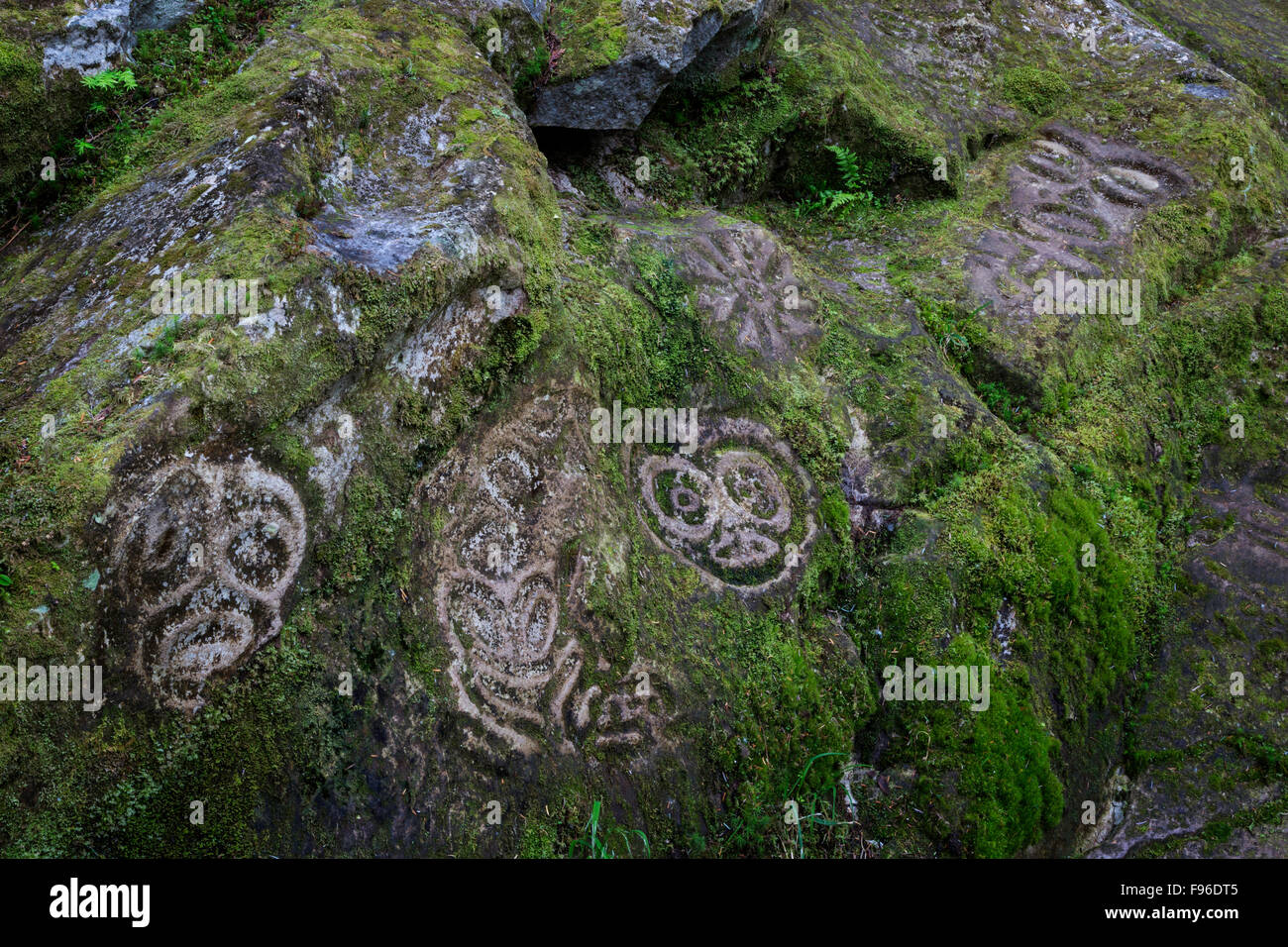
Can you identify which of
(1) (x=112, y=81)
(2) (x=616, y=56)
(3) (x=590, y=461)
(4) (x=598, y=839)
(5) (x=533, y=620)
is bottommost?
(4) (x=598, y=839)

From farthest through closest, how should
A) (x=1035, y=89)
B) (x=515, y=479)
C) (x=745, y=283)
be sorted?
(x=1035, y=89) → (x=745, y=283) → (x=515, y=479)

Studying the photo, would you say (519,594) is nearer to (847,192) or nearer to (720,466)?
(720,466)

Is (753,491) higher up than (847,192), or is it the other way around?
(847,192)

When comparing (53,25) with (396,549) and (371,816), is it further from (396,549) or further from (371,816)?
(371,816)

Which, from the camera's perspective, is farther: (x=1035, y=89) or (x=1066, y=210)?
(x=1035, y=89)

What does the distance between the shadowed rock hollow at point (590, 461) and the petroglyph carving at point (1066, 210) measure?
59 millimetres

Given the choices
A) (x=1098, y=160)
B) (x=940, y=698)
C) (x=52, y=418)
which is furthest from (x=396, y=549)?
(x=1098, y=160)

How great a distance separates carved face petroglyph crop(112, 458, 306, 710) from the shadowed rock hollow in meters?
0.02

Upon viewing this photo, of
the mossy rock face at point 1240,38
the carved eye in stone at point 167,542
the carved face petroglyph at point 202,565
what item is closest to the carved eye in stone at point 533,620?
the carved face petroglyph at point 202,565

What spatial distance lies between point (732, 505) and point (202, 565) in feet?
9.46

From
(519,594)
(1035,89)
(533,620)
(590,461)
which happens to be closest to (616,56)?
(590,461)

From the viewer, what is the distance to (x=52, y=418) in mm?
3238

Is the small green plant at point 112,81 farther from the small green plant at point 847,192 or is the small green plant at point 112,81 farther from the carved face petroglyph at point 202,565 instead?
the small green plant at point 847,192

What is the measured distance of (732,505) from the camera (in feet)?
16.5
